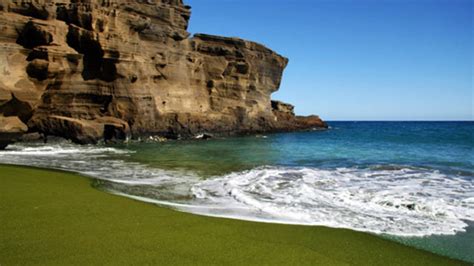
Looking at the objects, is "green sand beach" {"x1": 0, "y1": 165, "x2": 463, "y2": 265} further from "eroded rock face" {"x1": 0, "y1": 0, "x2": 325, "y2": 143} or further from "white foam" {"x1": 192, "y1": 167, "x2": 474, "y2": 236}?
"eroded rock face" {"x1": 0, "y1": 0, "x2": 325, "y2": 143}

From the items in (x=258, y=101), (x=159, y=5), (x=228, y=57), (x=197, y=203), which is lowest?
(x=197, y=203)

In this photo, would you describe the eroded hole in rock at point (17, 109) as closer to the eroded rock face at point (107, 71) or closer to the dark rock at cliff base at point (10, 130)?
the eroded rock face at point (107, 71)

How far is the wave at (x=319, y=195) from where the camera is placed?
27.0ft

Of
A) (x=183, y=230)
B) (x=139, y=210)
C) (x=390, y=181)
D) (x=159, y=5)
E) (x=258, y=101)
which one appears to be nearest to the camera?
(x=183, y=230)

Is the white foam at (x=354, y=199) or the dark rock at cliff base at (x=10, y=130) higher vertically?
the dark rock at cliff base at (x=10, y=130)

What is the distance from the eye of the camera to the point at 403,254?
6.06 m

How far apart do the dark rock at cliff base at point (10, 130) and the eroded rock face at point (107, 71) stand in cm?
82

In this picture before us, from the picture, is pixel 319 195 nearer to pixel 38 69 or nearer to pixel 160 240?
pixel 160 240

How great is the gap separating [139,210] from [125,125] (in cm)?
2736

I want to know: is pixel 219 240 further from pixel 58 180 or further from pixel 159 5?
pixel 159 5

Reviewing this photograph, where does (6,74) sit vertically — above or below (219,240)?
above

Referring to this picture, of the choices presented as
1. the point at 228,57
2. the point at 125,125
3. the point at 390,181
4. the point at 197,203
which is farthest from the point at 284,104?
the point at 197,203

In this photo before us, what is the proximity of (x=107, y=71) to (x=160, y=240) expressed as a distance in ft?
104

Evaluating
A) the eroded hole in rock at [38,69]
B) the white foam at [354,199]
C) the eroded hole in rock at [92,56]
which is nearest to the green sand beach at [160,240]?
the white foam at [354,199]
